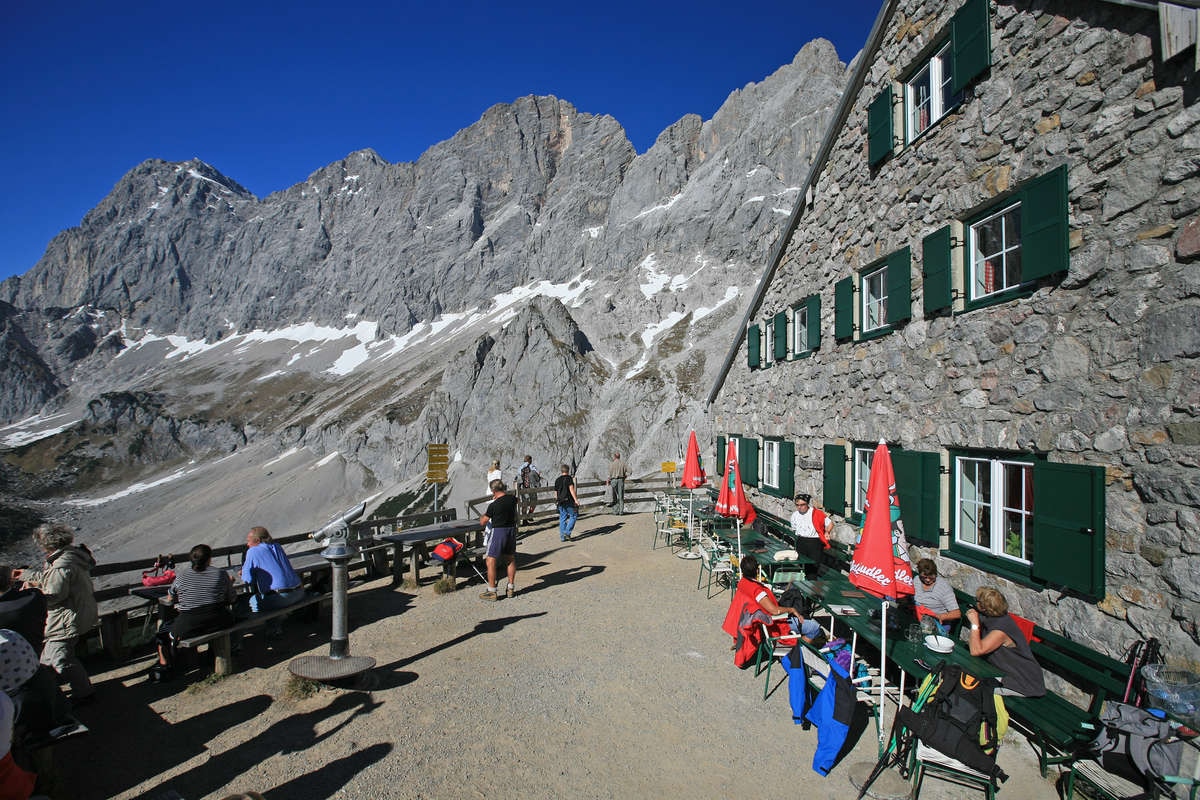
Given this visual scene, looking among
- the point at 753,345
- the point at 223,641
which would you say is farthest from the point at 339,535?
the point at 753,345

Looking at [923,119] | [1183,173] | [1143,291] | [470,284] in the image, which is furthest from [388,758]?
[470,284]

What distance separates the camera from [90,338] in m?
159

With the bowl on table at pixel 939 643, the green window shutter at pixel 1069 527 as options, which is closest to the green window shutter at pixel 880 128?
the green window shutter at pixel 1069 527

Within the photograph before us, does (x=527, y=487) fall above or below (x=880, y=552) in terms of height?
below

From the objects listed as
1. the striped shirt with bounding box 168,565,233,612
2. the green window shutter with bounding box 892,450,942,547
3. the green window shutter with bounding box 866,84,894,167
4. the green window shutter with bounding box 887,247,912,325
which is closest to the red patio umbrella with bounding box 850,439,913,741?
the green window shutter with bounding box 892,450,942,547

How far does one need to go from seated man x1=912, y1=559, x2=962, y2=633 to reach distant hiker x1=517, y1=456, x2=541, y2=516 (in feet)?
36.2

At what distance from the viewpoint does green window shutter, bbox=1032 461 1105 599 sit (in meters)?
5.25

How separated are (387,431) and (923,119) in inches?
3134

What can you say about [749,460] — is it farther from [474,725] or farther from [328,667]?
[328,667]

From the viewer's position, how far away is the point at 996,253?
7.04m

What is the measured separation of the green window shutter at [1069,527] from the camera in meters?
5.25

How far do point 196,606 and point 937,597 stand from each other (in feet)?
26.8

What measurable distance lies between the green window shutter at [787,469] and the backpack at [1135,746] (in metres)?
7.65

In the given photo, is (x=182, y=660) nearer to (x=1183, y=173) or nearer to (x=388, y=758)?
(x=388, y=758)
